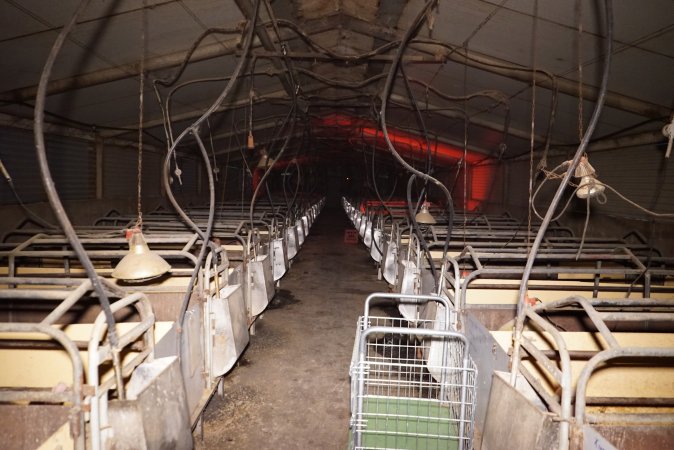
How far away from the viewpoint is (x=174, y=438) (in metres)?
2.15

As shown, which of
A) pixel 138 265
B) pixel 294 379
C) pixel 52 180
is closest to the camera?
pixel 52 180

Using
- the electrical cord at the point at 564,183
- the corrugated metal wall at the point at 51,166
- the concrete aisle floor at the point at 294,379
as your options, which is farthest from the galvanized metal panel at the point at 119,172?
the electrical cord at the point at 564,183

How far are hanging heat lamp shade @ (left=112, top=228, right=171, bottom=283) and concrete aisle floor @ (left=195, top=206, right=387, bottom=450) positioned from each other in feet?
6.10

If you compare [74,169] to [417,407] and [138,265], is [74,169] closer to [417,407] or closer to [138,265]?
[138,265]

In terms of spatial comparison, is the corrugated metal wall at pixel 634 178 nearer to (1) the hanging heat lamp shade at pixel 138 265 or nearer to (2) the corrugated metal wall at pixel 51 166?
(1) the hanging heat lamp shade at pixel 138 265

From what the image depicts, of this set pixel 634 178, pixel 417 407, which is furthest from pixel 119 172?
pixel 634 178

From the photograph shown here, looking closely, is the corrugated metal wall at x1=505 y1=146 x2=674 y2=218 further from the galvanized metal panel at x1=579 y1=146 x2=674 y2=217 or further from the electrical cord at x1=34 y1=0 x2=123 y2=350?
the electrical cord at x1=34 y1=0 x2=123 y2=350

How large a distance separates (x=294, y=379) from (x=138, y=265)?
2688 millimetres

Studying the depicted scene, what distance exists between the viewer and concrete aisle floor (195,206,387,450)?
3.41 meters

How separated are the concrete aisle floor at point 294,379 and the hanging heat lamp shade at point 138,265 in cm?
186

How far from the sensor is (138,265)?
230cm

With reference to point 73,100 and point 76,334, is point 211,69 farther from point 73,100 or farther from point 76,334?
point 76,334

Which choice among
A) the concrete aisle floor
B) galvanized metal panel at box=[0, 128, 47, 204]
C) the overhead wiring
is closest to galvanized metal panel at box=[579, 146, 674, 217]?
the concrete aisle floor

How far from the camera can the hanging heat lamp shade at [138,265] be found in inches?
89.0
